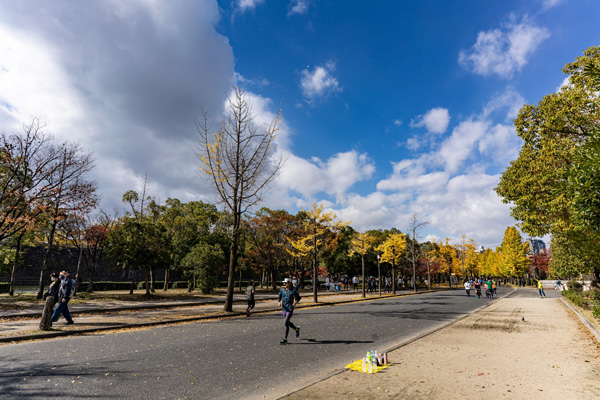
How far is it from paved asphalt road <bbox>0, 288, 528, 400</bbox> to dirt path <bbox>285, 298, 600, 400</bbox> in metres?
0.88

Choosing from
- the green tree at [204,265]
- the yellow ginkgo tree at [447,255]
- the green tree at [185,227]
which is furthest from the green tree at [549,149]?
the yellow ginkgo tree at [447,255]

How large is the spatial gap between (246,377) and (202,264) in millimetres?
21248

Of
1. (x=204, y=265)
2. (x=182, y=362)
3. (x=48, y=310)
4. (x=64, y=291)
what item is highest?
(x=204, y=265)

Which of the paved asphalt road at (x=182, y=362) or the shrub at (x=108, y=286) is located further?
the shrub at (x=108, y=286)

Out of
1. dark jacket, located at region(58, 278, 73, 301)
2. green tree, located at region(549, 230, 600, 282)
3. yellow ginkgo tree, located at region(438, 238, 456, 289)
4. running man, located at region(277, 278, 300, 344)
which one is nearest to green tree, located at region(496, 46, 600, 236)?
green tree, located at region(549, 230, 600, 282)

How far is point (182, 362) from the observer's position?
6637 millimetres

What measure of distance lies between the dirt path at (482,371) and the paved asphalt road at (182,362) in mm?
883

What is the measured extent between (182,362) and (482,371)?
6.38 m

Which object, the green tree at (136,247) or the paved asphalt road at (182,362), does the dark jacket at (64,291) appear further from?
the green tree at (136,247)

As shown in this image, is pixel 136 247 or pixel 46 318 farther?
pixel 136 247

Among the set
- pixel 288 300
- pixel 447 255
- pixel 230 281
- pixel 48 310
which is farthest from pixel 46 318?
pixel 447 255

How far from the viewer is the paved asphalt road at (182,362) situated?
5.06 metres

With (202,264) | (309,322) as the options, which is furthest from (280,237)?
(309,322)

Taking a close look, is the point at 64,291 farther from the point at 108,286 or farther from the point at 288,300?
the point at 108,286
